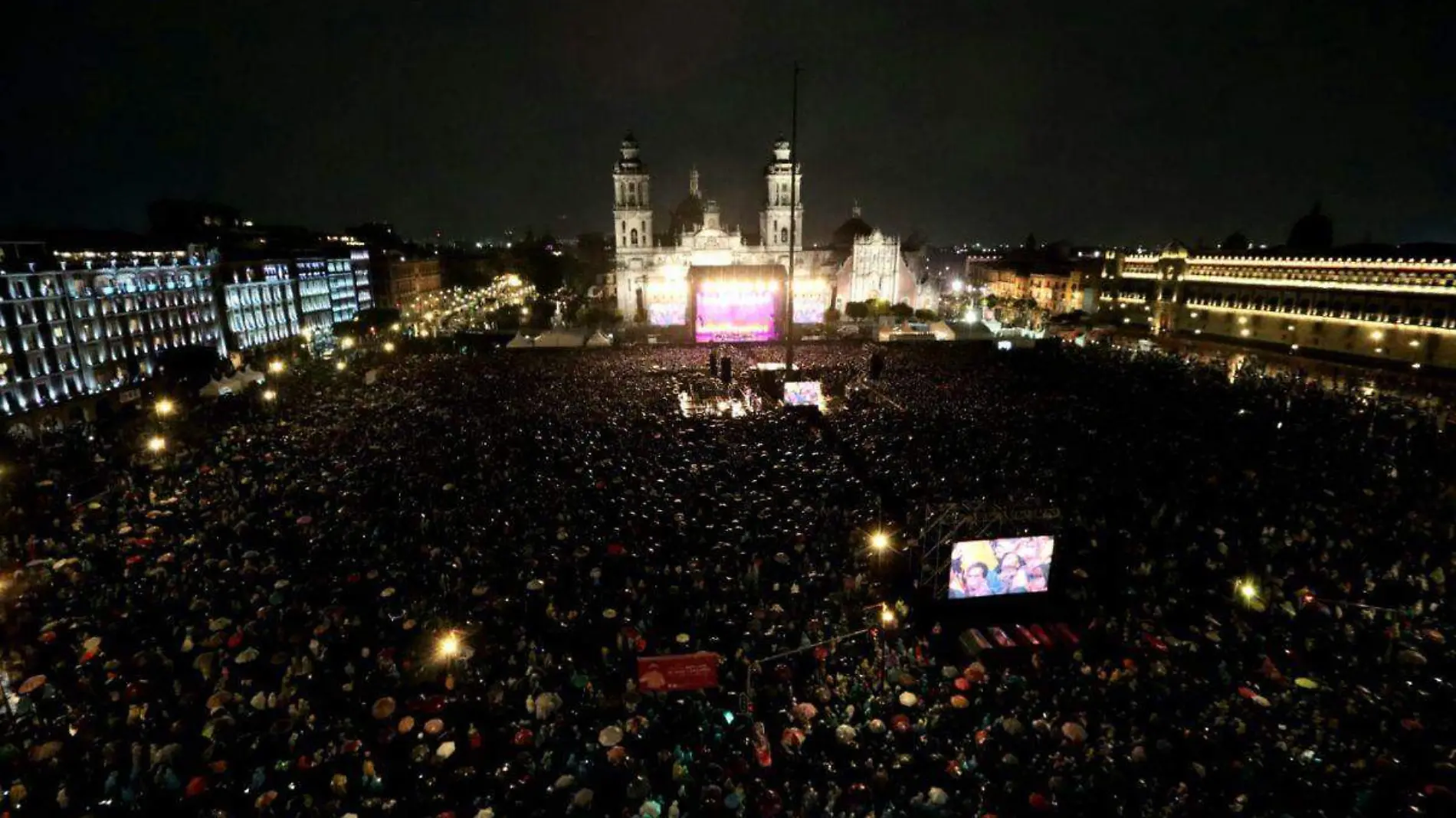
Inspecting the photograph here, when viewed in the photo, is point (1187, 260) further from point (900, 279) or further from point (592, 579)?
point (592, 579)

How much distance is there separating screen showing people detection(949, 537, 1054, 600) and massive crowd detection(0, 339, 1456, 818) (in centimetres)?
69

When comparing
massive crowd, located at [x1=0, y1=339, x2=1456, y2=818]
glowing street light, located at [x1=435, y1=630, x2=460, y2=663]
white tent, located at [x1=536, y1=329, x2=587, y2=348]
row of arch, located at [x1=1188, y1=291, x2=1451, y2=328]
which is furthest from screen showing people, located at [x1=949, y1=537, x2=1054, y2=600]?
row of arch, located at [x1=1188, y1=291, x2=1451, y2=328]

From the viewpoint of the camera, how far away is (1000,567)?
12500 millimetres

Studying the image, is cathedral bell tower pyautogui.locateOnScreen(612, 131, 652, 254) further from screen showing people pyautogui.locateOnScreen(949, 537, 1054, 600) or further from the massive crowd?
screen showing people pyautogui.locateOnScreen(949, 537, 1054, 600)

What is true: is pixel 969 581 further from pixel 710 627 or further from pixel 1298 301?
pixel 1298 301

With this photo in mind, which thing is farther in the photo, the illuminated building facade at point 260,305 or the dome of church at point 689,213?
the dome of church at point 689,213

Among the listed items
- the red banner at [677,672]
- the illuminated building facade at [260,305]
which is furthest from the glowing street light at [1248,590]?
the illuminated building facade at [260,305]

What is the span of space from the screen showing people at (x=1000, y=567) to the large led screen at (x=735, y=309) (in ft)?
104

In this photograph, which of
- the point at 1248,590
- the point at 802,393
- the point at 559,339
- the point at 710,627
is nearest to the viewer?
the point at 710,627

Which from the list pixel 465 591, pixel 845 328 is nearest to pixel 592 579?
pixel 465 591

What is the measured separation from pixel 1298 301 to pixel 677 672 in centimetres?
4928

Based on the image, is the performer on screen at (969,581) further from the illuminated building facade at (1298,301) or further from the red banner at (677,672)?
the illuminated building facade at (1298,301)

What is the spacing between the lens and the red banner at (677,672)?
9.96m

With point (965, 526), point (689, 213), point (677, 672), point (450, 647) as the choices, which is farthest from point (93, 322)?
point (689, 213)
